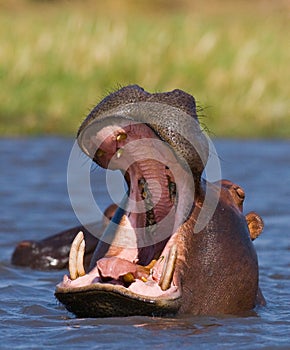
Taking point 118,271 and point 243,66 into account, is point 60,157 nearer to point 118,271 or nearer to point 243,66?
point 243,66

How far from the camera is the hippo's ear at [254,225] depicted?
5.06 metres

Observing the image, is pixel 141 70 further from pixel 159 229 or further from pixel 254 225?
pixel 159 229

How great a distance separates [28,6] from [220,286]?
72.9 ft

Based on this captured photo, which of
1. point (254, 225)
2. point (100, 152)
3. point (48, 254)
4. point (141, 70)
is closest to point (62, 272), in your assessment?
point (48, 254)

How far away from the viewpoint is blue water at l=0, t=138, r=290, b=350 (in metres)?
4.41

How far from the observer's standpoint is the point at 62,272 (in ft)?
21.2

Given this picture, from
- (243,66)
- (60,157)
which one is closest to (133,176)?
(60,157)

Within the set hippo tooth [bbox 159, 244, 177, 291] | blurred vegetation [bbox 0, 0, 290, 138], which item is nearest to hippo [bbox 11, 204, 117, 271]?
hippo tooth [bbox 159, 244, 177, 291]

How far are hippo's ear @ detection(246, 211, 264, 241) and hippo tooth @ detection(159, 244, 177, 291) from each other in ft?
2.91

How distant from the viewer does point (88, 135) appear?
446 cm

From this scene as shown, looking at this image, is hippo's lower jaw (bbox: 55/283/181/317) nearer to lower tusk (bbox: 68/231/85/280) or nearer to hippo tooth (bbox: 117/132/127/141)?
lower tusk (bbox: 68/231/85/280)

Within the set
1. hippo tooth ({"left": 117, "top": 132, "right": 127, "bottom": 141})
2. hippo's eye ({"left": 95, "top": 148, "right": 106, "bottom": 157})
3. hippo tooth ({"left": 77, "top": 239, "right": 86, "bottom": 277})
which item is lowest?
hippo tooth ({"left": 77, "top": 239, "right": 86, "bottom": 277})

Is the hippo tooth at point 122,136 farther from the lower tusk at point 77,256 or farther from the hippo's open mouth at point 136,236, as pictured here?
the lower tusk at point 77,256

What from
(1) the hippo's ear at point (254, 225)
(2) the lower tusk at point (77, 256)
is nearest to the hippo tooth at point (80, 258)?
(2) the lower tusk at point (77, 256)
